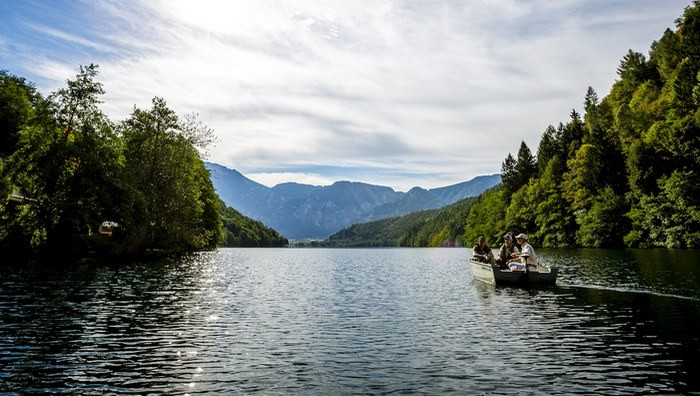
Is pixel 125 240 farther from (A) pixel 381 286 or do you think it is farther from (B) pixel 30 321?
(B) pixel 30 321

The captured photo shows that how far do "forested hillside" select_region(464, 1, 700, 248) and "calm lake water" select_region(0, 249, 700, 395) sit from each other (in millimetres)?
49694

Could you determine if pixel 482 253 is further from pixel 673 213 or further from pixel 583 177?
pixel 583 177

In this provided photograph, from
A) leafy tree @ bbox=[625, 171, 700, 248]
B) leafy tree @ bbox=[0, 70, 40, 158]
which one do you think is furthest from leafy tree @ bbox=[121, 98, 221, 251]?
leafy tree @ bbox=[625, 171, 700, 248]

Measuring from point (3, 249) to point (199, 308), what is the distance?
157 feet

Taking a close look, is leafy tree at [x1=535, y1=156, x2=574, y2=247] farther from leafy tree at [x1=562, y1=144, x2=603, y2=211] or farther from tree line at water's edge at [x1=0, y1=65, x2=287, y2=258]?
tree line at water's edge at [x1=0, y1=65, x2=287, y2=258]

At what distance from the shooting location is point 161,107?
3002 inches

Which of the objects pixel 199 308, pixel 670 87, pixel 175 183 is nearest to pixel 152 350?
pixel 199 308

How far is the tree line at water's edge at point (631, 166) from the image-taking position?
249ft

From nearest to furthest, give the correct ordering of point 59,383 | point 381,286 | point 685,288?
point 59,383, point 685,288, point 381,286

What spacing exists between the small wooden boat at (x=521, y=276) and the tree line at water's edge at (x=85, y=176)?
43816 millimetres

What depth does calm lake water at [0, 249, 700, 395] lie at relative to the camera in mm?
13039

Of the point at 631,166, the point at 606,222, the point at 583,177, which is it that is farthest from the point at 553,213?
the point at 631,166

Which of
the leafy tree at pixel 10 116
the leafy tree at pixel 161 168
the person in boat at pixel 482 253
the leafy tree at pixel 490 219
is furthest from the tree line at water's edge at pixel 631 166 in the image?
the leafy tree at pixel 10 116

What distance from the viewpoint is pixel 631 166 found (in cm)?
8681
